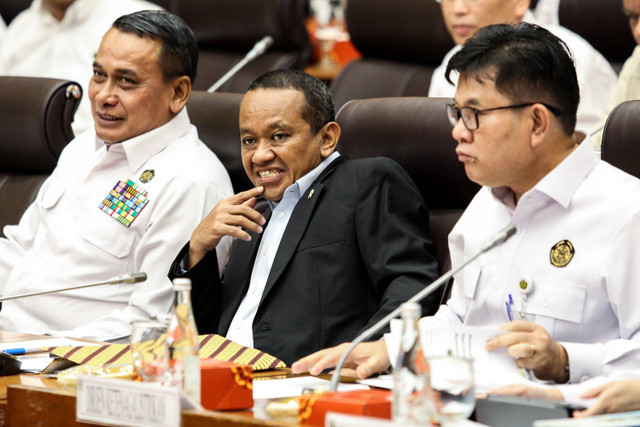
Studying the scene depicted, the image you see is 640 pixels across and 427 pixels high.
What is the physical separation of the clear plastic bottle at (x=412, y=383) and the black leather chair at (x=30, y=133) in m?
2.17

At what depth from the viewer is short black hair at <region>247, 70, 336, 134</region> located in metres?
2.50

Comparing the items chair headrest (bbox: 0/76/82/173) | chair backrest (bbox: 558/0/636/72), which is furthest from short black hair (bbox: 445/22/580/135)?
chair backrest (bbox: 558/0/636/72)

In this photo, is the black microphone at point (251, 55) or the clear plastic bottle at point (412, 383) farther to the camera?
the black microphone at point (251, 55)

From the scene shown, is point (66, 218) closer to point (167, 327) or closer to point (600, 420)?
point (167, 327)

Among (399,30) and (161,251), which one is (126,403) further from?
(399,30)

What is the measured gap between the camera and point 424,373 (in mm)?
1354

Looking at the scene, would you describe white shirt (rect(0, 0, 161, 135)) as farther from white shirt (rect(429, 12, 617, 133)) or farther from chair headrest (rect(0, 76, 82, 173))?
white shirt (rect(429, 12, 617, 133))

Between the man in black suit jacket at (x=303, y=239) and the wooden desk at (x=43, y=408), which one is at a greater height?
the man in black suit jacket at (x=303, y=239)

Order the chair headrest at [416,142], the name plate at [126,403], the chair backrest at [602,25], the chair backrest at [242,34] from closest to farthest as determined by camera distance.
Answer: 1. the name plate at [126,403]
2. the chair headrest at [416,142]
3. the chair backrest at [602,25]
4. the chair backrest at [242,34]

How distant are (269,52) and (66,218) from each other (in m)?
1.75

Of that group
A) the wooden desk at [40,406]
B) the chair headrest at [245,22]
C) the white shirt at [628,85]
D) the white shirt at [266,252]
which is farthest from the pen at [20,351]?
the chair headrest at [245,22]

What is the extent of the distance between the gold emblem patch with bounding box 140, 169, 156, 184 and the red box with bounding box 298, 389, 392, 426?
140 centimetres

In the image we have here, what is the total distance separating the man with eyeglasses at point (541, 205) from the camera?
72.6 inches

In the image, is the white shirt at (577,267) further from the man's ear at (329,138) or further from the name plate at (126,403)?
the name plate at (126,403)
